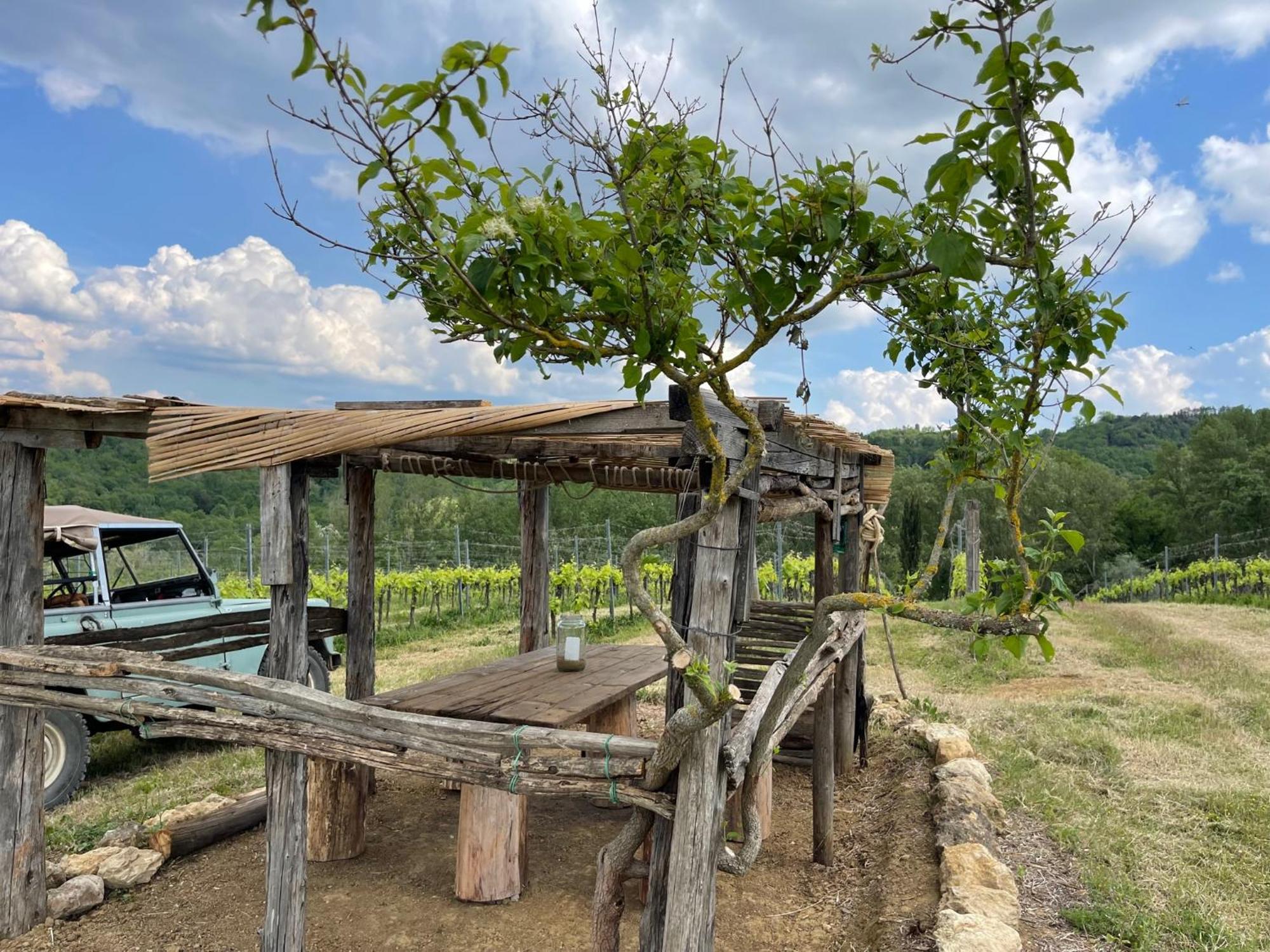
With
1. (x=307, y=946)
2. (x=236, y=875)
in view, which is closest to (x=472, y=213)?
(x=307, y=946)

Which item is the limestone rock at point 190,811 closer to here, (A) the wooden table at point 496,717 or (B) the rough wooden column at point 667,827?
(A) the wooden table at point 496,717

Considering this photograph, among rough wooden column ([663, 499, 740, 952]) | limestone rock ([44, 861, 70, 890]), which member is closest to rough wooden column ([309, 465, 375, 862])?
limestone rock ([44, 861, 70, 890])

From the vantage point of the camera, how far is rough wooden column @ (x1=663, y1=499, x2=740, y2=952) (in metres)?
2.33

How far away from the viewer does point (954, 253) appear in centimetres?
134

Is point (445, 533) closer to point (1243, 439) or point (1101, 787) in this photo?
point (1101, 787)

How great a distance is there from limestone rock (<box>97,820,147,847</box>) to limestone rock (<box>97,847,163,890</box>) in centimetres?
9

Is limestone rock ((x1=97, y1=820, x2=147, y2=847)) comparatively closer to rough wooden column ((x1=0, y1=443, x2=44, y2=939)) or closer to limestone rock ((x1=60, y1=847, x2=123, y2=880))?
limestone rock ((x1=60, y1=847, x2=123, y2=880))

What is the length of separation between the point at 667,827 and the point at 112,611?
15.5 ft

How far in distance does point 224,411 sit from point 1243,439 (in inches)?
1495

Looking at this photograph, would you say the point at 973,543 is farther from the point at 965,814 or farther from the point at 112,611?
the point at 112,611

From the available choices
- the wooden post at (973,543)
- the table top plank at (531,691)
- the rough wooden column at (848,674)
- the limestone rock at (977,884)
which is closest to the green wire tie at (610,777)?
the table top plank at (531,691)

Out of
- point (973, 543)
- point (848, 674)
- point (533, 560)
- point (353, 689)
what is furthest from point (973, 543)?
point (353, 689)

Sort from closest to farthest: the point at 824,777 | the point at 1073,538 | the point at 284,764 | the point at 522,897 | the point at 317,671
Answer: the point at 1073,538
the point at 284,764
the point at 522,897
the point at 824,777
the point at 317,671

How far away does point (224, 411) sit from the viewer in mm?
3307
